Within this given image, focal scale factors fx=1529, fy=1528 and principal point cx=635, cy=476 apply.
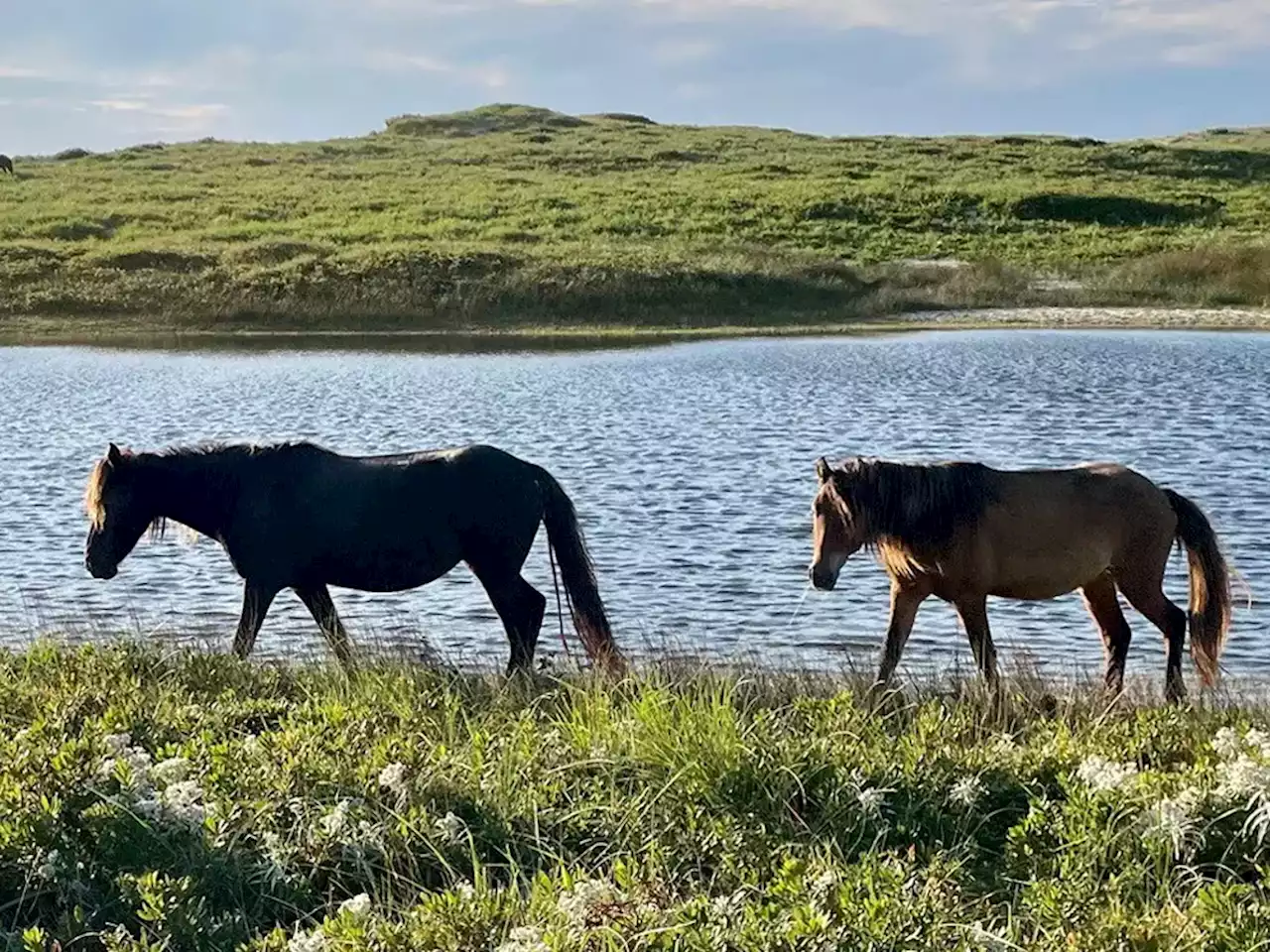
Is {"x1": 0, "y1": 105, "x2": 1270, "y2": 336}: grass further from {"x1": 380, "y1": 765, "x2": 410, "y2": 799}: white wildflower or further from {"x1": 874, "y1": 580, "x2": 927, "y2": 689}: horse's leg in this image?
{"x1": 380, "y1": 765, "x2": 410, "y2": 799}: white wildflower

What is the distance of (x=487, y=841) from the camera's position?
4.87 metres

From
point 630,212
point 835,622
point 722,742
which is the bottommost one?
point 835,622

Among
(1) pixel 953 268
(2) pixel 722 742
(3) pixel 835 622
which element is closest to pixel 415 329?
(1) pixel 953 268

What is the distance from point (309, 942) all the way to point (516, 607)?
15.6ft

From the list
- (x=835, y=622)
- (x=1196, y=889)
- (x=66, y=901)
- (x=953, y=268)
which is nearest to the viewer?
(x=1196, y=889)

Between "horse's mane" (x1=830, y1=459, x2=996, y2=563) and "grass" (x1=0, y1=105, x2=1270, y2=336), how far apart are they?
26.5 metres

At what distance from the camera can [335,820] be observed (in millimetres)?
4789

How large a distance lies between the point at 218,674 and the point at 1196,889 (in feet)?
16.2

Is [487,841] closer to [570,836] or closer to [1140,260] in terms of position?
[570,836]


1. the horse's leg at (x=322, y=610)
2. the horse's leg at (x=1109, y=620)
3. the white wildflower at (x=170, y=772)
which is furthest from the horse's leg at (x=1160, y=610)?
the white wildflower at (x=170, y=772)

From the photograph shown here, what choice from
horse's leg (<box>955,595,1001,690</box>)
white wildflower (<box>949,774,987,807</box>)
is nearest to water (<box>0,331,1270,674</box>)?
horse's leg (<box>955,595,1001,690</box>)

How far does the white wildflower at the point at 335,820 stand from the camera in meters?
4.78

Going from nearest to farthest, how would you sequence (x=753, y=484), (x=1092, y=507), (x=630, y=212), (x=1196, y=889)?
(x=1196, y=889), (x=1092, y=507), (x=753, y=484), (x=630, y=212)

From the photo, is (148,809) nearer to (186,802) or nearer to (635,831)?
(186,802)
